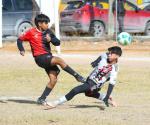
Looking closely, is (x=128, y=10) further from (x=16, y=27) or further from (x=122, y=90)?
(x=122, y=90)

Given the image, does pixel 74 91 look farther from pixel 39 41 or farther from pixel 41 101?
pixel 39 41

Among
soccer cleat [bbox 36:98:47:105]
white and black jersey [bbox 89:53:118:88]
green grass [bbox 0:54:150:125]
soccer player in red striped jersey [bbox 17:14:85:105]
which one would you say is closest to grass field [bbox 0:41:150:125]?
green grass [bbox 0:54:150:125]

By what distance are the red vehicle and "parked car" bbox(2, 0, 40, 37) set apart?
1.35 m

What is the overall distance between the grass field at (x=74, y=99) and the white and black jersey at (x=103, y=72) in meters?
0.52

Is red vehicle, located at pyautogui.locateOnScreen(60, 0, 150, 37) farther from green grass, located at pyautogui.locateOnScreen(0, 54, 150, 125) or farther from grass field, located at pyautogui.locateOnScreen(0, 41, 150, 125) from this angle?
green grass, located at pyautogui.locateOnScreen(0, 54, 150, 125)

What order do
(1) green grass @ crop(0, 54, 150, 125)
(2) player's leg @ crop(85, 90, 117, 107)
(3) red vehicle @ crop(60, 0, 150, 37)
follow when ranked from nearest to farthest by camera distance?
(1) green grass @ crop(0, 54, 150, 125)
(2) player's leg @ crop(85, 90, 117, 107)
(3) red vehicle @ crop(60, 0, 150, 37)

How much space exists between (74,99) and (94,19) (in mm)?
13350

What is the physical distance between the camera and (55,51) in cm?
2484

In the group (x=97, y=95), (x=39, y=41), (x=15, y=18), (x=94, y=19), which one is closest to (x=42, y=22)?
(x=39, y=41)

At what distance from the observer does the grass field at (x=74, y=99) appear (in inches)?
444

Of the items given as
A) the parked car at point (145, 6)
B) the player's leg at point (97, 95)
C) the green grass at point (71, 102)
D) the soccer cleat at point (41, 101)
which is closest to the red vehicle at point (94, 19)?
the parked car at point (145, 6)

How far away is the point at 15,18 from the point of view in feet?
90.0

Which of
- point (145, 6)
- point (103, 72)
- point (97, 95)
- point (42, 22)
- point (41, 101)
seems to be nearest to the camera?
point (103, 72)

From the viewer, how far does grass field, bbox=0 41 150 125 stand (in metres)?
11.3
